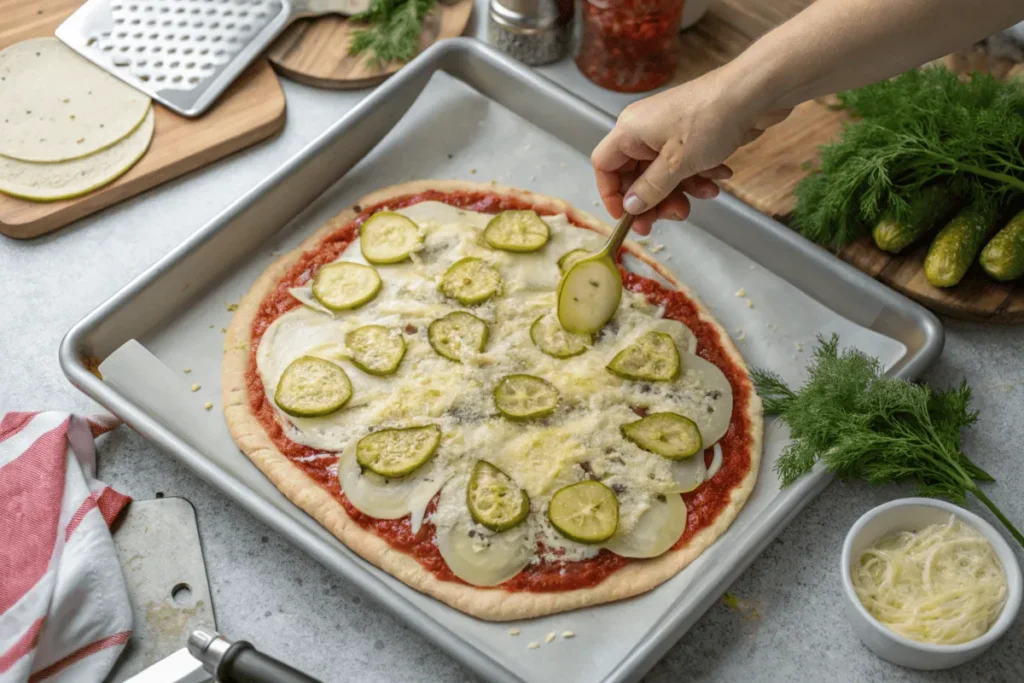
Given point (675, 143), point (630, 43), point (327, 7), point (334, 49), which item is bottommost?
point (334, 49)

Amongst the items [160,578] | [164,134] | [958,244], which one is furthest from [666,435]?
[164,134]

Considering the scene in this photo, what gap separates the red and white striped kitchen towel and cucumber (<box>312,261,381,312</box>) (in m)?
Result: 0.85

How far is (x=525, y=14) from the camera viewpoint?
14.2ft

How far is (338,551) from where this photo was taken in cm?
295

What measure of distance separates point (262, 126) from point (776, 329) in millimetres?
2259

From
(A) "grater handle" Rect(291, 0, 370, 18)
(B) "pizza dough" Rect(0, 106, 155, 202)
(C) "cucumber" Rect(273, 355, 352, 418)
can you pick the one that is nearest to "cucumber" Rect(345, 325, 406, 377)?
(C) "cucumber" Rect(273, 355, 352, 418)

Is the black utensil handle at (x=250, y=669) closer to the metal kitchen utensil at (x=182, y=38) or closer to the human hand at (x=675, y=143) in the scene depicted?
the human hand at (x=675, y=143)

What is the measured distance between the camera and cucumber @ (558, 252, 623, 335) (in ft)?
11.6

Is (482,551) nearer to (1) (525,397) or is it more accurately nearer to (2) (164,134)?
(1) (525,397)

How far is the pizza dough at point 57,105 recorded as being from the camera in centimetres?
404

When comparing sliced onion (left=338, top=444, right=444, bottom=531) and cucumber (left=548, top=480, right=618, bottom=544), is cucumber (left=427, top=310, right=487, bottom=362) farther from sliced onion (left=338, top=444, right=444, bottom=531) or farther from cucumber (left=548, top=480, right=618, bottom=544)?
cucumber (left=548, top=480, right=618, bottom=544)

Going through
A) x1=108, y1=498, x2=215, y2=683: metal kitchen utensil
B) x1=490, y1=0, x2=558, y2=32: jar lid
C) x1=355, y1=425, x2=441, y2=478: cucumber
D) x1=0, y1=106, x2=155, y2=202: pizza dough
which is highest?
x1=490, y1=0, x2=558, y2=32: jar lid

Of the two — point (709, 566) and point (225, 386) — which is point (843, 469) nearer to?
point (709, 566)

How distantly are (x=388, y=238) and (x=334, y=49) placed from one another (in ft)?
3.80
